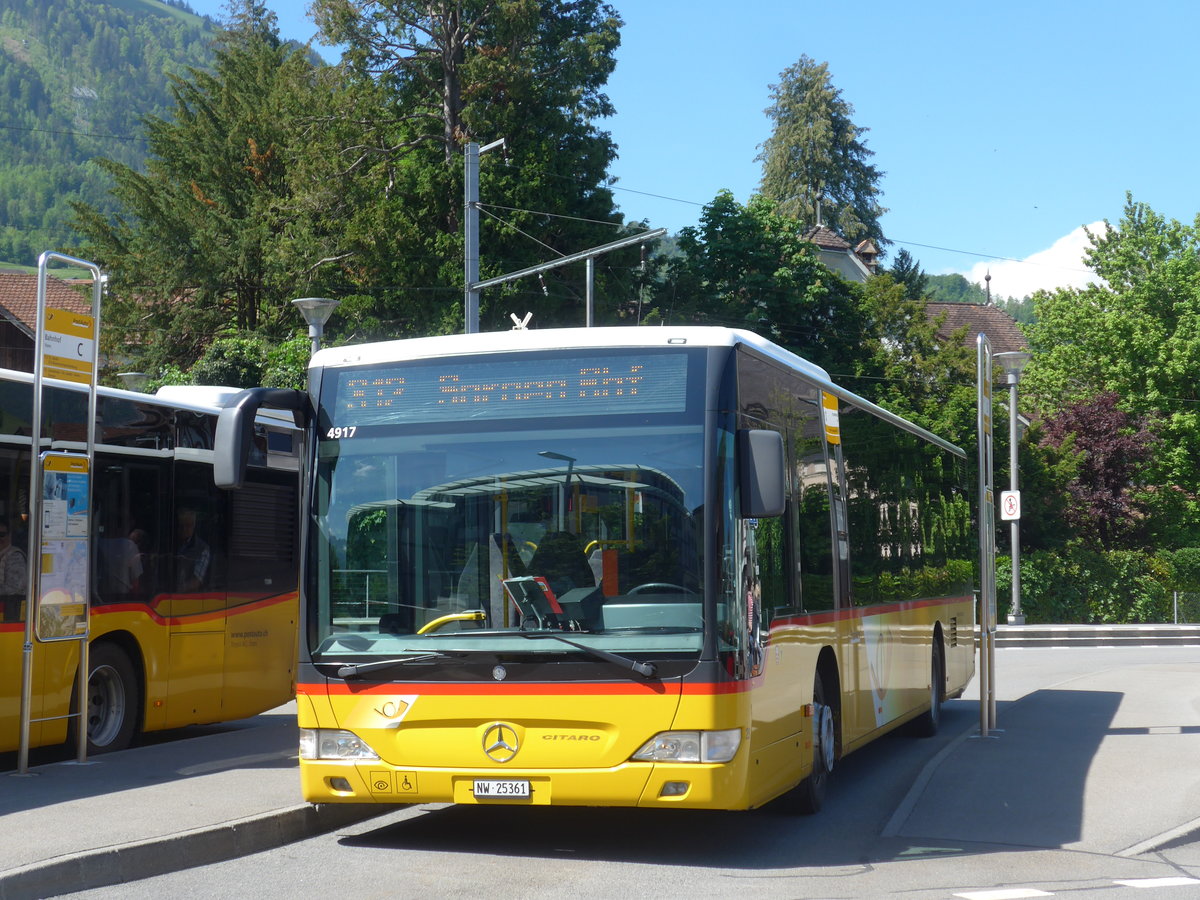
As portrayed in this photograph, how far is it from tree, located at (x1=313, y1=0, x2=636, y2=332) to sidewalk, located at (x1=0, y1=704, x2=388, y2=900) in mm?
28500

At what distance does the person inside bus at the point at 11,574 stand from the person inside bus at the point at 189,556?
1994 mm

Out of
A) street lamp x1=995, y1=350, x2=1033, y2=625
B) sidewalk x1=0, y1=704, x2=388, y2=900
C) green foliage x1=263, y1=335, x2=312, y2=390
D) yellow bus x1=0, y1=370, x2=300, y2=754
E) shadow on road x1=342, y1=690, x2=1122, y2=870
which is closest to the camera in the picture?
sidewalk x1=0, y1=704, x2=388, y2=900

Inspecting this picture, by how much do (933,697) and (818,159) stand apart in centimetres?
6259

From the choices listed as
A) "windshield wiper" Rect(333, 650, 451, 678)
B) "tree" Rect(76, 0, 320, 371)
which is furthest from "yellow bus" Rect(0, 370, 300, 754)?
"tree" Rect(76, 0, 320, 371)

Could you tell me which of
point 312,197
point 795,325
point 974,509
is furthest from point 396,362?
point 795,325

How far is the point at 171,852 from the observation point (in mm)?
8047

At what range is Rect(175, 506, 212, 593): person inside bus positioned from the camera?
1298 cm

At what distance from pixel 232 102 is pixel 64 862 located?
160 ft

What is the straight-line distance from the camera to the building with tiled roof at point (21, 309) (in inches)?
2109

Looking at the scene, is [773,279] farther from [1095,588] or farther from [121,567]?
[121,567]

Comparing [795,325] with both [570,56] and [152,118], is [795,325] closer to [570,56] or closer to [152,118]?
[570,56]

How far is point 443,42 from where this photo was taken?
41.1 metres

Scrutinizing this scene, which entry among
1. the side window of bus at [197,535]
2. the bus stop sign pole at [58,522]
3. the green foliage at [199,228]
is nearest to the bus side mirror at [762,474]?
the bus stop sign pole at [58,522]

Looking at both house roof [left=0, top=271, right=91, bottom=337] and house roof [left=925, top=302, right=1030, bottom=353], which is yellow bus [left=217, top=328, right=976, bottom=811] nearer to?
house roof [left=0, top=271, right=91, bottom=337]
